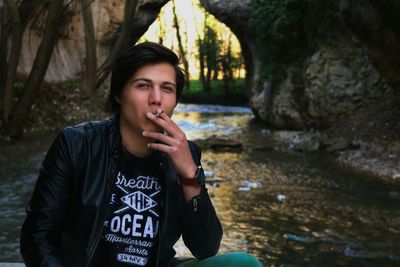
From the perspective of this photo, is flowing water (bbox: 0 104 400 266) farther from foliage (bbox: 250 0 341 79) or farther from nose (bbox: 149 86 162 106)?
foliage (bbox: 250 0 341 79)

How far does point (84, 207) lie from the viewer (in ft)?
5.89

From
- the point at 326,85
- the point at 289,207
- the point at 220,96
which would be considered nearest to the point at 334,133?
the point at 326,85

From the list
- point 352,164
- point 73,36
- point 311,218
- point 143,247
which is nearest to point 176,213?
point 143,247

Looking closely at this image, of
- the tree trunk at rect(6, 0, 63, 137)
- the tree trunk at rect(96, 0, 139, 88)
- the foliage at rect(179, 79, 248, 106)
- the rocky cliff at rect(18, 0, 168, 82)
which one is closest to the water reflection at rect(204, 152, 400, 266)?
the tree trunk at rect(6, 0, 63, 137)

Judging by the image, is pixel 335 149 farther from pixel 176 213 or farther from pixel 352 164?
pixel 176 213

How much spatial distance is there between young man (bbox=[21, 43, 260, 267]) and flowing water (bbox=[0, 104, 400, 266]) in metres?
2.50

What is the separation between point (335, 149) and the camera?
10625 mm

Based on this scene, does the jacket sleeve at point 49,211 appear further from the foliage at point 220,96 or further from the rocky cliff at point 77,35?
the foliage at point 220,96

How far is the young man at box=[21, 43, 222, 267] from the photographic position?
176 cm

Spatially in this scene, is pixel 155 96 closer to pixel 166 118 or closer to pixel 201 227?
pixel 166 118

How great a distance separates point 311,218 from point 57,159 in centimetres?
438

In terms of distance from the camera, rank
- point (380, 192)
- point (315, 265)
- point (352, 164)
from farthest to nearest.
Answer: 1. point (352, 164)
2. point (380, 192)
3. point (315, 265)

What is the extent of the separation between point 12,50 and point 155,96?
9.21 metres

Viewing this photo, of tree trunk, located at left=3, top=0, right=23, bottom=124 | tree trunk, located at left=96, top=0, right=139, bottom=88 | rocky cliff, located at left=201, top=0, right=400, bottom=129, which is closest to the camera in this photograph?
tree trunk, located at left=3, top=0, right=23, bottom=124
